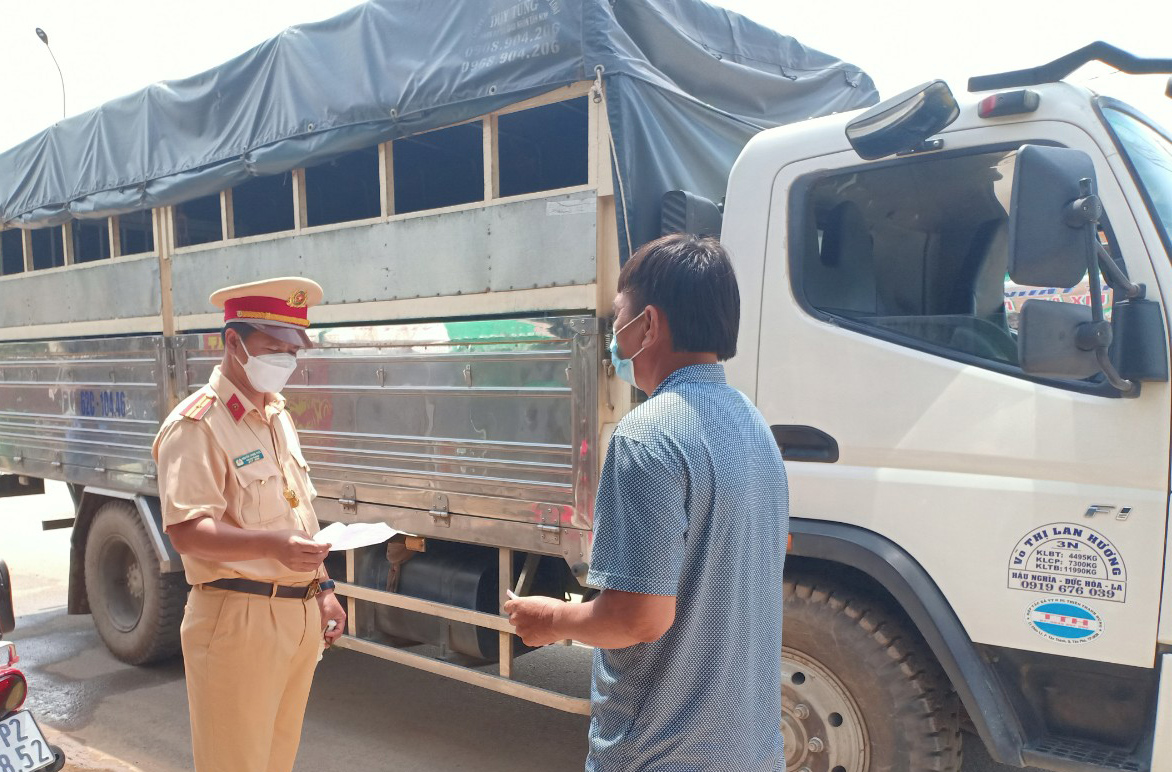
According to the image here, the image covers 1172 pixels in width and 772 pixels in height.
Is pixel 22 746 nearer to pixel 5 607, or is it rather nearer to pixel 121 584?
pixel 5 607

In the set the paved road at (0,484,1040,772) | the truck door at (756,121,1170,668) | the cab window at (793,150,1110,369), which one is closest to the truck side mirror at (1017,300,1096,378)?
the truck door at (756,121,1170,668)

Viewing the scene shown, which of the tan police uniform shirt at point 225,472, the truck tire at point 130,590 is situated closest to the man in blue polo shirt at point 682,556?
the tan police uniform shirt at point 225,472

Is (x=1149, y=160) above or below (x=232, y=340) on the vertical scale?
above

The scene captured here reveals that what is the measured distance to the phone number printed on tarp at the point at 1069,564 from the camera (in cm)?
213

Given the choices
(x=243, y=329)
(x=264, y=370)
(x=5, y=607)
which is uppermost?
(x=243, y=329)

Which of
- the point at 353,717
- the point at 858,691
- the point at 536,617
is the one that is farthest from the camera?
the point at 353,717

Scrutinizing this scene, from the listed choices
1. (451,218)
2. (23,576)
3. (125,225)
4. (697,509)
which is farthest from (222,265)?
(23,576)

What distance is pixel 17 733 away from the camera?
8.71ft

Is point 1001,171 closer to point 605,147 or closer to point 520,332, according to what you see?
point 605,147

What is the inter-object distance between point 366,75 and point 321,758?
118 inches

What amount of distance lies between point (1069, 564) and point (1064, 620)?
15 cm

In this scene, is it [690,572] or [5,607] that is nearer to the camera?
[690,572]

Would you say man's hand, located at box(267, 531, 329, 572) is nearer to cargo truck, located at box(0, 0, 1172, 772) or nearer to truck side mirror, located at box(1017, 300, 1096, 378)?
cargo truck, located at box(0, 0, 1172, 772)

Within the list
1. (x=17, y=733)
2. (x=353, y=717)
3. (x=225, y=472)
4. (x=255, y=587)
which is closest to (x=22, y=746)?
(x=17, y=733)
